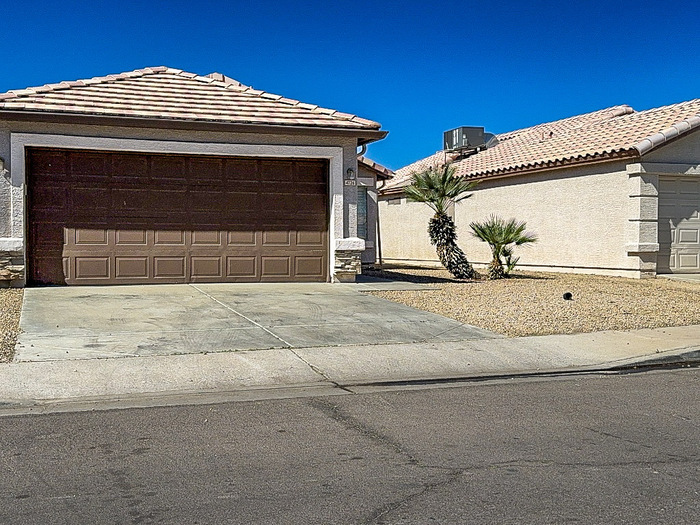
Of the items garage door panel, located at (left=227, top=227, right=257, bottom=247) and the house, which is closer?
garage door panel, located at (left=227, top=227, right=257, bottom=247)

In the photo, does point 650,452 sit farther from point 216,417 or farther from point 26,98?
point 26,98

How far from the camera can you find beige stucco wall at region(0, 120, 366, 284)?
14.6 metres

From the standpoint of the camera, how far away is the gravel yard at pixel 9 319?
30.5 ft

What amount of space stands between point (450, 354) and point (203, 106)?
844cm

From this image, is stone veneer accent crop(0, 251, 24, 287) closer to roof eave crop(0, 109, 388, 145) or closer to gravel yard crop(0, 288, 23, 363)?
gravel yard crop(0, 288, 23, 363)

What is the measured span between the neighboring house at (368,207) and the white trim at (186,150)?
747 centimetres

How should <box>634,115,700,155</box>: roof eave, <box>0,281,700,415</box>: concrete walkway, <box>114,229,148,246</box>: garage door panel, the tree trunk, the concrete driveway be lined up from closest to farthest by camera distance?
<box>0,281,700,415</box>: concrete walkway → the concrete driveway → <box>114,229,148,246</box>: garage door panel → the tree trunk → <box>634,115,700,155</box>: roof eave

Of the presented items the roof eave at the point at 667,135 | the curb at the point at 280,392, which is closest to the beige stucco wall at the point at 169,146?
the roof eave at the point at 667,135

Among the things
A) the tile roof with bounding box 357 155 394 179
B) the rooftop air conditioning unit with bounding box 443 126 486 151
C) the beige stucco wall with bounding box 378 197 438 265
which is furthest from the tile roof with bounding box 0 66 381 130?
the rooftop air conditioning unit with bounding box 443 126 486 151

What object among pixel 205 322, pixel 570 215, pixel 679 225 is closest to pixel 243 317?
pixel 205 322

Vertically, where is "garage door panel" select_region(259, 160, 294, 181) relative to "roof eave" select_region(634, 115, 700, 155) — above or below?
below

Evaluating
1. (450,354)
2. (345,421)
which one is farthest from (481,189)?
(345,421)

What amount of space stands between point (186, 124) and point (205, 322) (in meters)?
5.24

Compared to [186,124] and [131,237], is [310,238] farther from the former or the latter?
[131,237]
